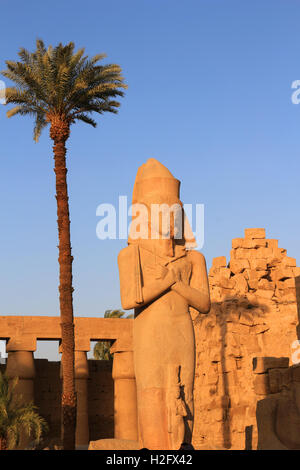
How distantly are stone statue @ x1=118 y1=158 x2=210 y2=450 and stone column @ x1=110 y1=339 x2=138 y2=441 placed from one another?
1343 cm

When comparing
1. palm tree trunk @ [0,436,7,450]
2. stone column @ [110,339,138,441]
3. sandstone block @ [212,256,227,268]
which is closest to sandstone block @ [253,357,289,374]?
palm tree trunk @ [0,436,7,450]

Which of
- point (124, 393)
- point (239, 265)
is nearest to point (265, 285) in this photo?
point (239, 265)

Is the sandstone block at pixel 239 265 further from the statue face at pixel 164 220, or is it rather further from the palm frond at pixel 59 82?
the statue face at pixel 164 220

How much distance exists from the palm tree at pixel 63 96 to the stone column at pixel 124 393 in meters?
5.55

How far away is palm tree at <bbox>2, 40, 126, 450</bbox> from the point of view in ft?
51.0

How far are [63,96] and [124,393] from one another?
9806 millimetres

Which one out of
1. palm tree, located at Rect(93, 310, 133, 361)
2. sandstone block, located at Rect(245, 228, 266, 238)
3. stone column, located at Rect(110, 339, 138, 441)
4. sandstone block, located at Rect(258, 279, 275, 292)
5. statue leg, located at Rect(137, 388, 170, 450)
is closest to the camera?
statue leg, located at Rect(137, 388, 170, 450)

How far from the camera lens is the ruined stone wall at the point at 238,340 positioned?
19.6 meters

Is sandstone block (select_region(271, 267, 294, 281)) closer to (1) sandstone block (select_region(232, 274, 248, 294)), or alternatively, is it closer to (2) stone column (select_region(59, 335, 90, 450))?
(1) sandstone block (select_region(232, 274, 248, 294))

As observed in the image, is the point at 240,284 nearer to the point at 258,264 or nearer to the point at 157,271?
the point at 258,264

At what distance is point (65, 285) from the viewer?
15477 millimetres

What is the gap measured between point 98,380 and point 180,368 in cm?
1785
